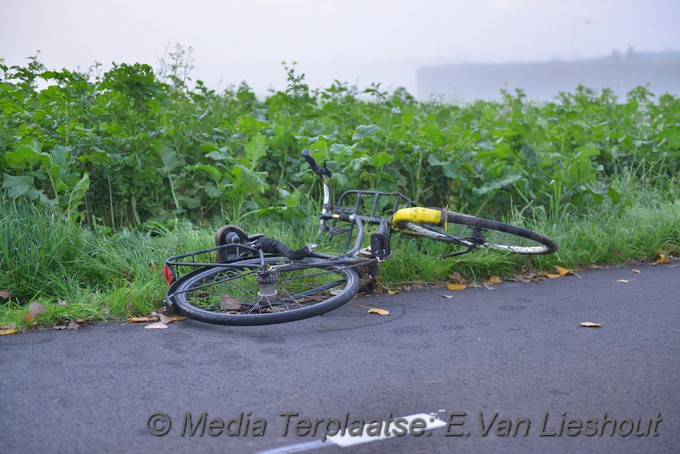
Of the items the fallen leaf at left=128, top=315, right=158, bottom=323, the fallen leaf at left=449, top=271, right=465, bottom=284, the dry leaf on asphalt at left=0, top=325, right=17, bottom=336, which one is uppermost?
the dry leaf on asphalt at left=0, top=325, right=17, bottom=336

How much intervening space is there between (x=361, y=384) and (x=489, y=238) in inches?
128

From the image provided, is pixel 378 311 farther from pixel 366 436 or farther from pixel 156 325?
pixel 366 436

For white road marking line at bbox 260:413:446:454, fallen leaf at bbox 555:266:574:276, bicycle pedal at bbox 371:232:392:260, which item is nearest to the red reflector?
bicycle pedal at bbox 371:232:392:260

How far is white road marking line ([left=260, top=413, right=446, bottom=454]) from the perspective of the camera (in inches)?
119

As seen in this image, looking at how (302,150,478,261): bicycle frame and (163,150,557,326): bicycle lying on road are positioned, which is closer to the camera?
(163,150,557,326): bicycle lying on road

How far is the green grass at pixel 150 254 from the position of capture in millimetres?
5121

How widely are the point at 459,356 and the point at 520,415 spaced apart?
89cm

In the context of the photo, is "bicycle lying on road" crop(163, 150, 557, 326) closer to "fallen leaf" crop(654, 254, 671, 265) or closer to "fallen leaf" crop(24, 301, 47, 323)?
"fallen leaf" crop(24, 301, 47, 323)

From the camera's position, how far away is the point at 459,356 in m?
4.29

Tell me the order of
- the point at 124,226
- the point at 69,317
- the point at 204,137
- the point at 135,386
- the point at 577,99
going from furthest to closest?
the point at 577,99 < the point at 204,137 < the point at 124,226 < the point at 69,317 < the point at 135,386

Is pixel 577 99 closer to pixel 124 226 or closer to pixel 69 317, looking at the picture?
pixel 124 226

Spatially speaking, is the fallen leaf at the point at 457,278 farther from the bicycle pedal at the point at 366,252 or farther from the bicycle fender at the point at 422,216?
the bicycle pedal at the point at 366,252

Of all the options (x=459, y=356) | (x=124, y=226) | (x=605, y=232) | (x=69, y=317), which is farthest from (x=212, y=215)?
(x=605, y=232)

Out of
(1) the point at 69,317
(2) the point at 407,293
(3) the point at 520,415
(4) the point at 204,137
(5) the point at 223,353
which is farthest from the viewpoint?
(4) the point at 204,137
